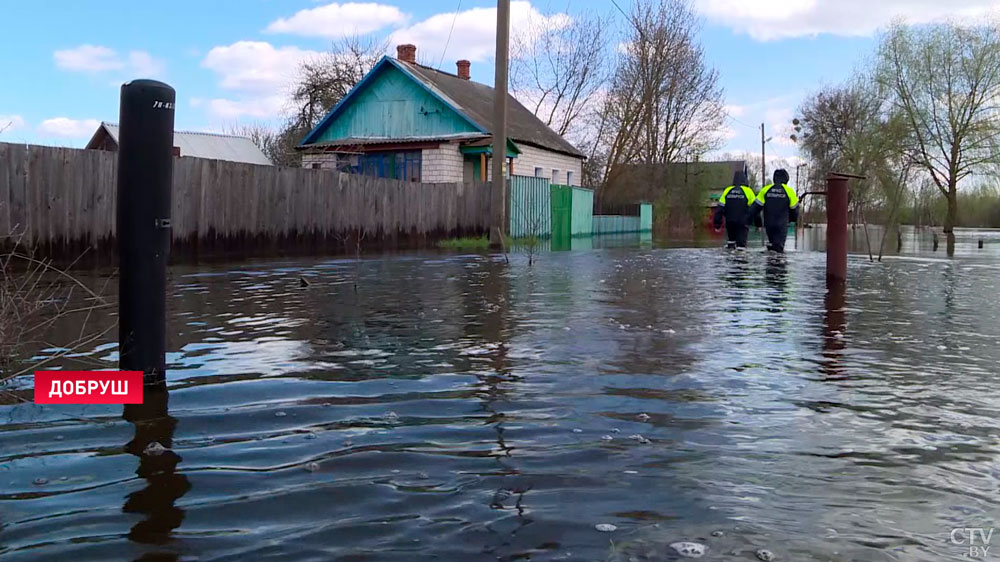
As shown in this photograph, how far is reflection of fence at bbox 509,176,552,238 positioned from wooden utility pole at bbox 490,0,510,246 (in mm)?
4899

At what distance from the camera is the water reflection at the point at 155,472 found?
253 cm

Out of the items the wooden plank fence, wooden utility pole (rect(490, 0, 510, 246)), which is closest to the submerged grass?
the wooden plank fence

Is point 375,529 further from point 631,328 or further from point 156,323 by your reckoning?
point 631,328

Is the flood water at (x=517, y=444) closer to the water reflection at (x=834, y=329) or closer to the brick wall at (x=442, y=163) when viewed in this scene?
the water reflection at (x=834, y=329)

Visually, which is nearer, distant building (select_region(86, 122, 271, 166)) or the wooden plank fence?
the wooden plank fence

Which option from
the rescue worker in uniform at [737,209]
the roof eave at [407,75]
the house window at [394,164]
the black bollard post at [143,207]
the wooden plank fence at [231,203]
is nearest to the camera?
the black bollard post at [143,207]

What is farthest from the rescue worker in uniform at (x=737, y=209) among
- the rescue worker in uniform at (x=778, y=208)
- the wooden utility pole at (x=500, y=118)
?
the wooden utility pole at (x=500, y=118)

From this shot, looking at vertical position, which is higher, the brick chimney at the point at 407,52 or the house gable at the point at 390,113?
the brick chimney at the point at 407,52

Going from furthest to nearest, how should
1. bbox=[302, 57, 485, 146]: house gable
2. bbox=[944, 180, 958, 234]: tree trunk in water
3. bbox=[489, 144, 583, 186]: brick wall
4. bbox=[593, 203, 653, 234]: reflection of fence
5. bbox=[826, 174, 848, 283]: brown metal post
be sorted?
bbox=[944, 180, 958, 234]: tree trunk in water
bbox=[593, 203, 653, 234]: reflection of fence
bbox=[489, 144, 583, 186]: brick wall
bbox=[302, 57, 485, 146]: house gable
bbox=[826, 174, 848, 283]: brown metal post

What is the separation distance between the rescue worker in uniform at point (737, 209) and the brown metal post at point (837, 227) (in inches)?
313

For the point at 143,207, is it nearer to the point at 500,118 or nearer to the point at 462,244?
the point at 500,118

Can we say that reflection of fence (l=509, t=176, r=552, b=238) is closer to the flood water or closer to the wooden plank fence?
the wooden plank fence

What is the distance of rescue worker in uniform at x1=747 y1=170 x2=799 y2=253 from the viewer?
1700 centimetres

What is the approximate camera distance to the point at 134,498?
2760 mm
